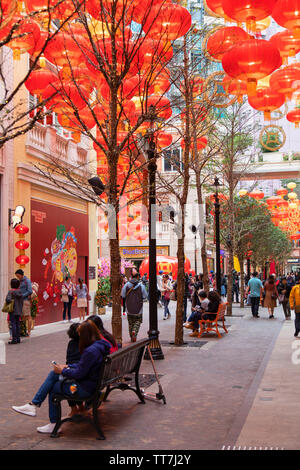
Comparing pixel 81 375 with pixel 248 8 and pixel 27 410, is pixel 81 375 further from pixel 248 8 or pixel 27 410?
pixel 248 8

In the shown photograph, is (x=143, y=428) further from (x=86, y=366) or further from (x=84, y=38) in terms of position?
(x=84, y=38)

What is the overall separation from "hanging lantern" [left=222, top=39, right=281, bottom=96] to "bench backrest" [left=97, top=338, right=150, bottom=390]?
4.52 m

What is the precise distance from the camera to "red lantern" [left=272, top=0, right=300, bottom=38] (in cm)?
834

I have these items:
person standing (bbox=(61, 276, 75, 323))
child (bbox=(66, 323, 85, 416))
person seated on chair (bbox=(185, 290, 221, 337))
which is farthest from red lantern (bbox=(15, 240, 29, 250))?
child (bbox=(66, 323, 85, 416))

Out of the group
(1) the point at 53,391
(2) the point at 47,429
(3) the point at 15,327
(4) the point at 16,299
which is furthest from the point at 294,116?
(2) the point at 47,429

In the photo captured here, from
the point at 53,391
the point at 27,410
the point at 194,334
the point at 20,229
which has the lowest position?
the point at 194,334

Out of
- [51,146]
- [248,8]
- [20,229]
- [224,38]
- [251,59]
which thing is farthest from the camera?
[51,146]

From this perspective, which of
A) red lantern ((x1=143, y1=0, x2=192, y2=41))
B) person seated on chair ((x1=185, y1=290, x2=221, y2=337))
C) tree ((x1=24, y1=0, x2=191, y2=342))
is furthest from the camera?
person seated on chair ((x1=185, y1=290, x2=221, y2=337))

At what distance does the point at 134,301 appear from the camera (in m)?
14.0

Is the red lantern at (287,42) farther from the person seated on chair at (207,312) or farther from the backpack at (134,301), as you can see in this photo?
the person seated on chair at (207,312)

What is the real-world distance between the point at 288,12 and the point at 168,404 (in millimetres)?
6294

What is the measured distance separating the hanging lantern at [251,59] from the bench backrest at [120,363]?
4.52 meters

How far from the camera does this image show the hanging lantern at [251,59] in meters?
8.30

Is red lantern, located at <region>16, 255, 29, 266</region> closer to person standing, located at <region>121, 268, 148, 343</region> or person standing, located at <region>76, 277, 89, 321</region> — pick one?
person standing, located at <region>76, 277, 89, 321</region>
